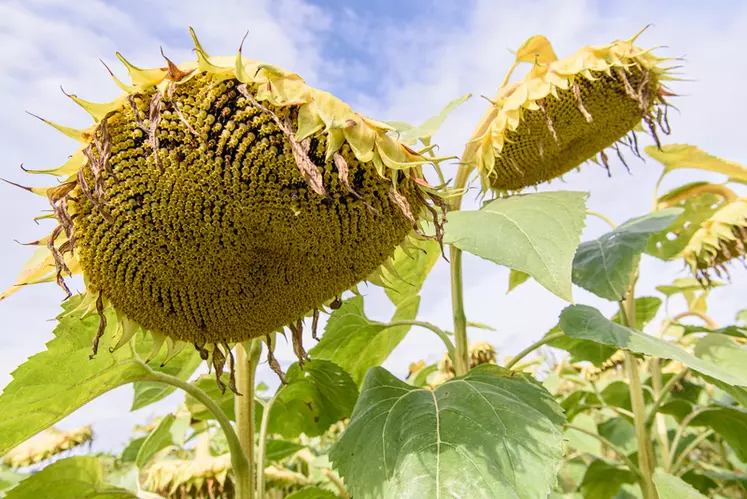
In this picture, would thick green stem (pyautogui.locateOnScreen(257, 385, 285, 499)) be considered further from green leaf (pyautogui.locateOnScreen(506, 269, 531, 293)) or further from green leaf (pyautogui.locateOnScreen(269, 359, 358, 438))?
green leaf (pyautogui.locateOnScreen(506, 269, 531, 293))

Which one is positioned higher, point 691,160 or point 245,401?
point 691,160

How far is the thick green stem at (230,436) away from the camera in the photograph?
141 centimetres

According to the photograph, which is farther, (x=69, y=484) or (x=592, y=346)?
(x=592, y=346)

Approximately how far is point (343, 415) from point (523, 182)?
926 millimetres

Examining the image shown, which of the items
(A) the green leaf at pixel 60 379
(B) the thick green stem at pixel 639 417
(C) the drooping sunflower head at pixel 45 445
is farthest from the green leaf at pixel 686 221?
(C) the drooping sunflower head at pixel 45 445

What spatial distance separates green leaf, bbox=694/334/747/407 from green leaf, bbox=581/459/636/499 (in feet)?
3.02

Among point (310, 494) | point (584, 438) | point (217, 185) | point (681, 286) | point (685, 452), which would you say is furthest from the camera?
point (584, 438)

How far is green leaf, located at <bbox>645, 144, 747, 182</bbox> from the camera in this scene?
2502mm

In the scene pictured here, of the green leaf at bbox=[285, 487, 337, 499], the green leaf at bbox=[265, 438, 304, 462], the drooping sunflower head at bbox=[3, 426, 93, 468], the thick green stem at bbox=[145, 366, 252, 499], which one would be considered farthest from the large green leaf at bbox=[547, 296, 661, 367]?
the drooping sunflower head at bbox=[3, 426, 93, 468]

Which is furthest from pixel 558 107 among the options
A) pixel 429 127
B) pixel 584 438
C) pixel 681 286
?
pixel 584 438

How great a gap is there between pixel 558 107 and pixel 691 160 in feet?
4.04

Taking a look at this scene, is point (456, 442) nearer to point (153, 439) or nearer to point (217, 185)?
point (217, 185)

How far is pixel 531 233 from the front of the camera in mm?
1201

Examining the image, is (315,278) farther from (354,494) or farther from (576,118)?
(576,118)
